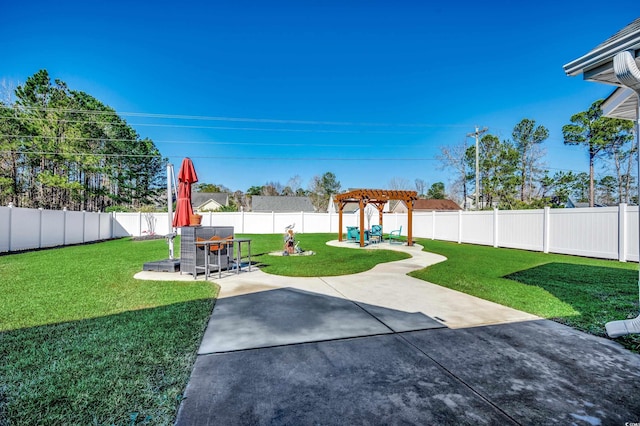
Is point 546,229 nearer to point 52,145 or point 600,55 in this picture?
point 600,55

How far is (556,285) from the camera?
18.3ft

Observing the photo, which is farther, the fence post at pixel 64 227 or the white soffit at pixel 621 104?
the fence post at pixel 64 227

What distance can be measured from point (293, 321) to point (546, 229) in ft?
37.3

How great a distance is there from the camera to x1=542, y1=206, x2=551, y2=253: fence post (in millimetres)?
10469

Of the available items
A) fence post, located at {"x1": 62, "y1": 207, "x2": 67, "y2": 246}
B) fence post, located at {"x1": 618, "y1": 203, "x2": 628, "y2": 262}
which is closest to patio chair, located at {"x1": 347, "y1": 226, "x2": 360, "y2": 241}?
fence post, located at {"x1": 618, "y1": 203, "x2": 628, "y2": 262}

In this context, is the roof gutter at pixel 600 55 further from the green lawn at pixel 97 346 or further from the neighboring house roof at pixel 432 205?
the neighboring house roof at pixel 432 205

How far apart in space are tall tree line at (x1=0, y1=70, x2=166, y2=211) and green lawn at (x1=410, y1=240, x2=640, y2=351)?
1876 cm

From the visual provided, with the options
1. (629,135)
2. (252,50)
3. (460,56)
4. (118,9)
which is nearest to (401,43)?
(460,56)

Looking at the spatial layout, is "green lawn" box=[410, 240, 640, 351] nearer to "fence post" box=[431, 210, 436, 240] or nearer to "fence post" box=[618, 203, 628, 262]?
"fence post" box=[618, 203, 628, 262]

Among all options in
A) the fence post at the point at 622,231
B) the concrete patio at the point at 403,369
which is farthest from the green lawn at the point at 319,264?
the fence post at the point at 622,231

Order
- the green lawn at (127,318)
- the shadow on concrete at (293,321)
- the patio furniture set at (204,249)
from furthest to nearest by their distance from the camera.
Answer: the patio furniture set at (204,249)
the shadow on concrete at (293,321)
the green lawn at (127,318)

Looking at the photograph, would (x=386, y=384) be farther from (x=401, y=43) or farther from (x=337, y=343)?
(x=401, y=43)

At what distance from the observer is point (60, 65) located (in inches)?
711

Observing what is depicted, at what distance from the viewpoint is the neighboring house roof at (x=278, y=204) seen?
39.4 meters
